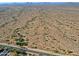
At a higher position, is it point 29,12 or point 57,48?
point 29,12

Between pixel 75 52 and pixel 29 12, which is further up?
pixel 29 12

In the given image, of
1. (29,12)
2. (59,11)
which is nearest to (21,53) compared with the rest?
(29,12)

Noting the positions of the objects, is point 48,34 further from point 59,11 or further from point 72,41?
point 59,11

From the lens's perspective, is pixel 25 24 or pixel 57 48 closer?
pixel 57 48

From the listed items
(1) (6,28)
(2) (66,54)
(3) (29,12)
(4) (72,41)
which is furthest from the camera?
(3) (29,12)

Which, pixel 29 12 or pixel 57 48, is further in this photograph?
pixel 29 12

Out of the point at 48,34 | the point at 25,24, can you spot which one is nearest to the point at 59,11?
the point at 25,24

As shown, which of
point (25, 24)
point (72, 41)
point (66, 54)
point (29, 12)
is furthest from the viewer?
point (29, 12)

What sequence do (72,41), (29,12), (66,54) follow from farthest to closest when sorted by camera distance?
1. (29,12)
2. (72,41)
3. (66,54)

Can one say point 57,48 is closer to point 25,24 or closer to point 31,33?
point 31,33
